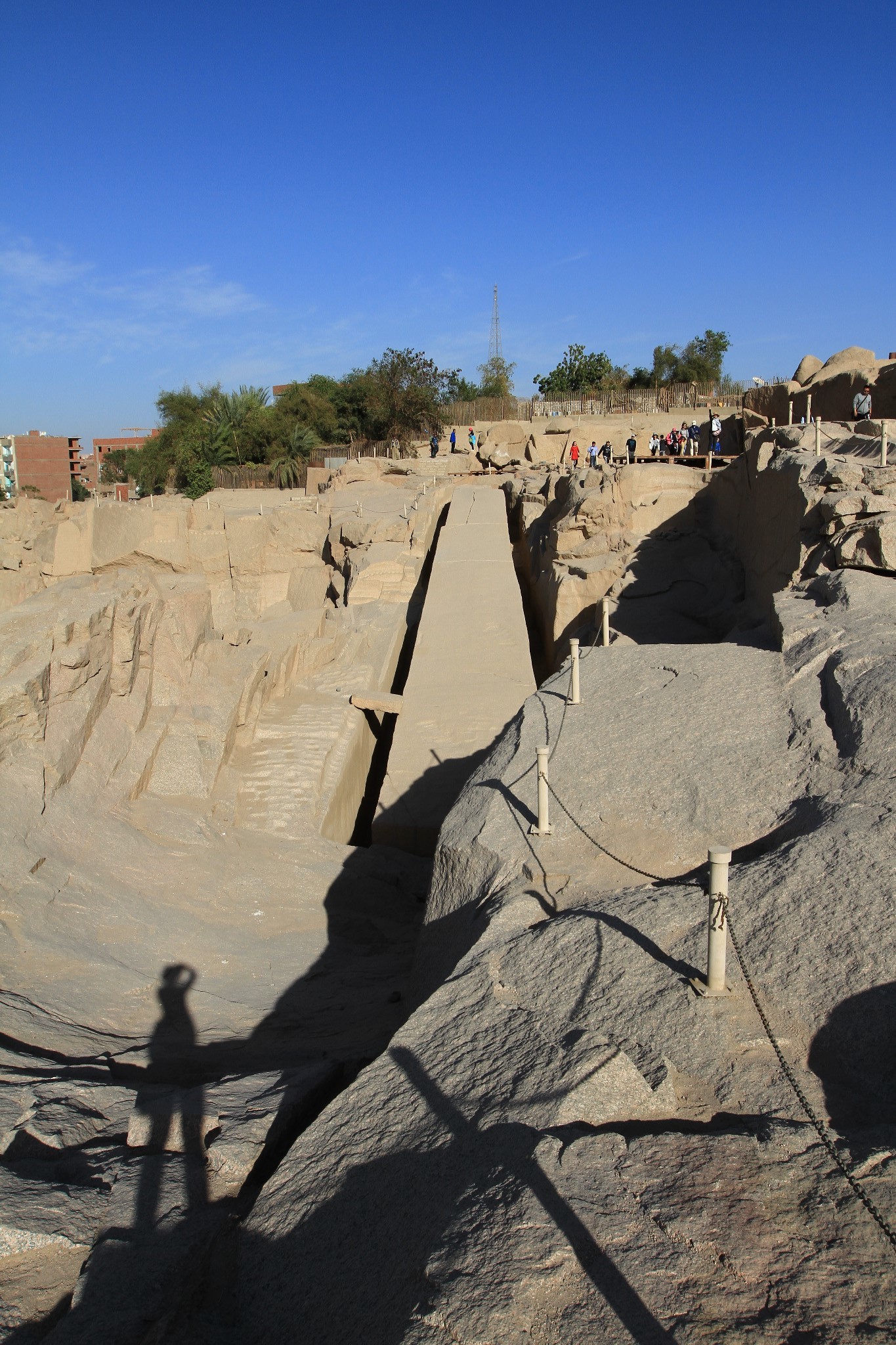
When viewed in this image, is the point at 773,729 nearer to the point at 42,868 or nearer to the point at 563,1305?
the point at 563,1305

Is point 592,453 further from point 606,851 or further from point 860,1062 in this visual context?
point 860,1062

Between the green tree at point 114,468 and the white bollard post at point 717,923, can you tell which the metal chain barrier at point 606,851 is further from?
the green tree at point 114,468

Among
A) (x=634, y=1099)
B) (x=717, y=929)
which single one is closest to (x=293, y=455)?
(x=717, y=929)

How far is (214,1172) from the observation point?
2.95m

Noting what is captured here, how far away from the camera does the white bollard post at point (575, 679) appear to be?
598 cm

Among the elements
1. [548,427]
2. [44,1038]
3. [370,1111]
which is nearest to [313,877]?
[44,1038]

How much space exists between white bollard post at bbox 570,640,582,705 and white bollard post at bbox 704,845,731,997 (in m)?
3.07

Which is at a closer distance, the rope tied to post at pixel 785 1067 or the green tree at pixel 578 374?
the rope tied to post at pixel 785 1067

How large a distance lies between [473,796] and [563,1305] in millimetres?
3550

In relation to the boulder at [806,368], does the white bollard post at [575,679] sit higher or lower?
lower

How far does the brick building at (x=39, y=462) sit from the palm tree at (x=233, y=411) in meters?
20.1

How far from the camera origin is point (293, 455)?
28.6 meters

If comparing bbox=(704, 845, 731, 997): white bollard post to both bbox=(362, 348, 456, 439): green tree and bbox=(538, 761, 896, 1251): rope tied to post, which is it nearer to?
bbox=(538, 761, 896, 1251): rope tied to post

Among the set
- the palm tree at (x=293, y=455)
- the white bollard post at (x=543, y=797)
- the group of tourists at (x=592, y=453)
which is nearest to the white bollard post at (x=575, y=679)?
the white bollard post at (x=543, y=797)
